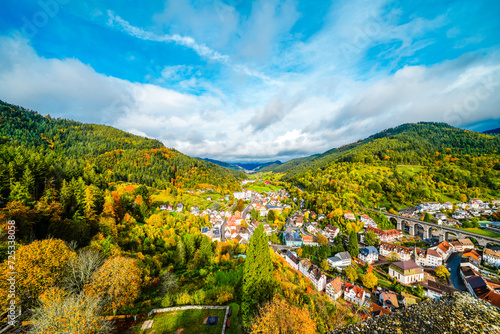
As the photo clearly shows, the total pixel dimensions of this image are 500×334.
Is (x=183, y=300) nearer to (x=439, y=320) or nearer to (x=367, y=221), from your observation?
(x=439, y=320)

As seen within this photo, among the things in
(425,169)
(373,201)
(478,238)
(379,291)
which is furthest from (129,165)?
(425,169)

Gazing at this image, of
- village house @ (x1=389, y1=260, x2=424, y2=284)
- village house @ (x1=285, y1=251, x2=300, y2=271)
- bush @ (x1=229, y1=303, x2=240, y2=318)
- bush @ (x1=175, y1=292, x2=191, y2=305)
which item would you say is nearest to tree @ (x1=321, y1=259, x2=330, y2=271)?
village house @ (x1=285, y1=251, x2=300, y2=271)

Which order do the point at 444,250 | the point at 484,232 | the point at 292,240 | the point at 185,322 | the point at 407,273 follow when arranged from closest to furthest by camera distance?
the point at 185,322
the point at 407,273
the point at 444,250
the point at 292,240
the point at 484,232

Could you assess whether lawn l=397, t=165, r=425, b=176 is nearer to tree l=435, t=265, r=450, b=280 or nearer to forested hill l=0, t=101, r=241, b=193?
tree l=435, t=265, r=450, b=280

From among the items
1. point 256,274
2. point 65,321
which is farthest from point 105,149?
point 256,274

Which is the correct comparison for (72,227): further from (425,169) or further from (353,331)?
(425,169)

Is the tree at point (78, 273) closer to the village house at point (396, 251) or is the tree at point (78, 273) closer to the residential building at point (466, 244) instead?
the village house at point (396, 251)
